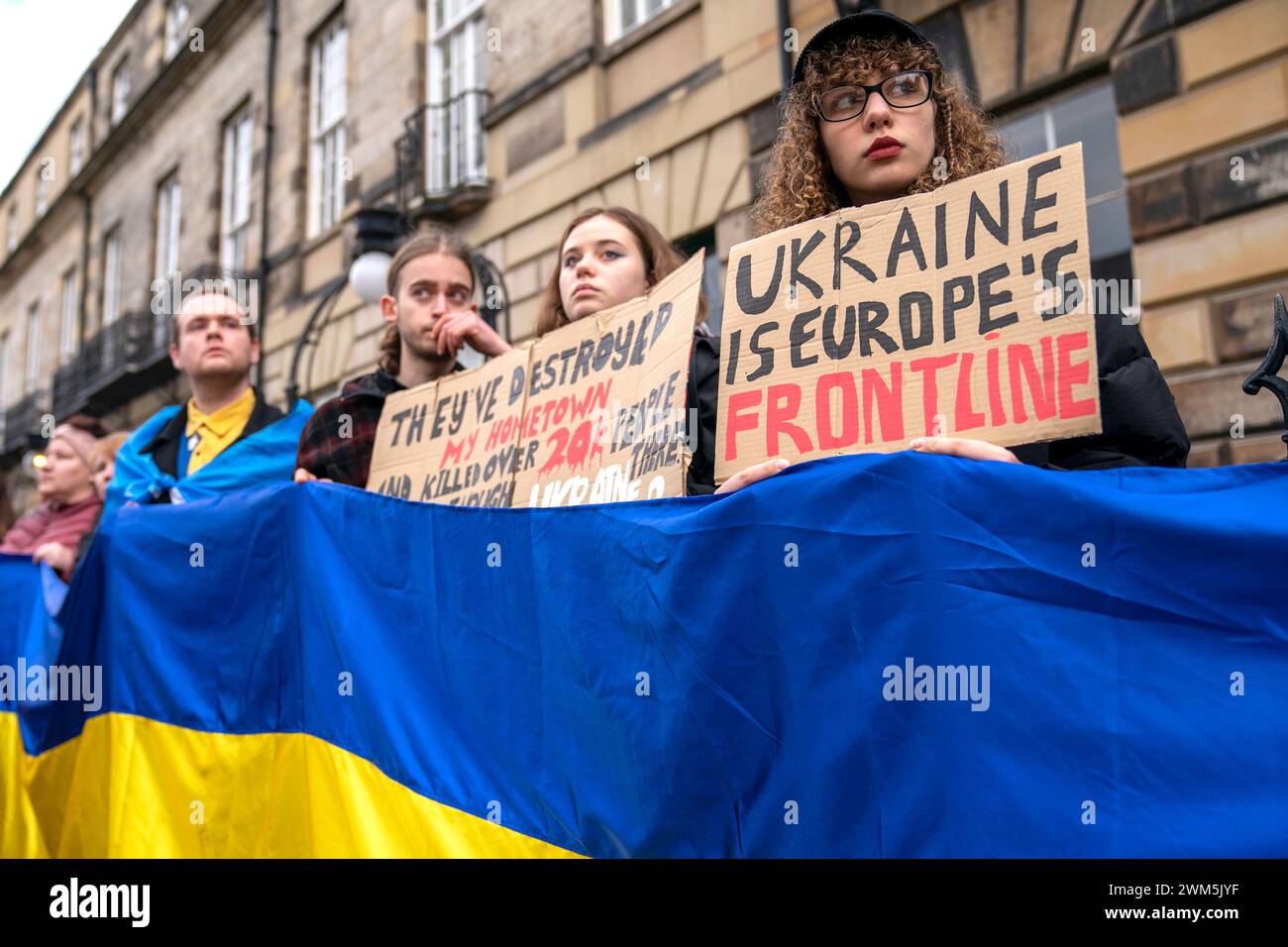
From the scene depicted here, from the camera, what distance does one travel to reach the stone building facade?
577 centimetres

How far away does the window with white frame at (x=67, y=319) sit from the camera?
26.0 m

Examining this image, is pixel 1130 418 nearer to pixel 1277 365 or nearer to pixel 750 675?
pixel 1277 365

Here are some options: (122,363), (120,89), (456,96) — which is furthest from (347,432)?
(120,89)

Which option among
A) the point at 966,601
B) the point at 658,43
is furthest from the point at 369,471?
the point at 658,43

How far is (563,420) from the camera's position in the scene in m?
2.73

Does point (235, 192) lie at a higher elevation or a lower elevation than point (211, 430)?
higher

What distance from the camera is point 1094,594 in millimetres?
1664

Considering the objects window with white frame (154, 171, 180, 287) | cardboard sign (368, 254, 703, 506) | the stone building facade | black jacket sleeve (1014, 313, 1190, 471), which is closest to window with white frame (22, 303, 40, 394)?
the stone building facade

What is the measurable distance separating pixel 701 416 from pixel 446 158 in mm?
10403

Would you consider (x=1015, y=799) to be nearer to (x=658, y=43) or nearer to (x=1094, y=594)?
(x=1094, y=594)

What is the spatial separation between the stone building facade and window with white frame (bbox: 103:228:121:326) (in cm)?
6

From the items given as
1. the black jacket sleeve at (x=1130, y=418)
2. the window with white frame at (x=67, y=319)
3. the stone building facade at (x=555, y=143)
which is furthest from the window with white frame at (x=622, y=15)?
the window with white frame at (x=67, y=319)

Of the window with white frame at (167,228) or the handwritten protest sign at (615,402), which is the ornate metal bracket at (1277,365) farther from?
the window with white frame at (167,228)
